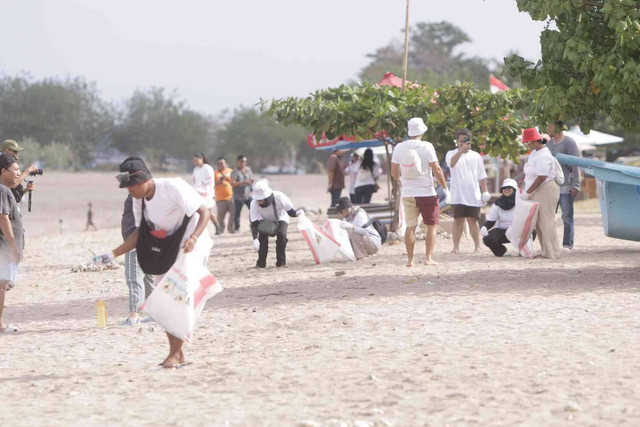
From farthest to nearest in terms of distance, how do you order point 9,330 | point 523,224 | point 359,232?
point 359,232
point 523,224
point 9,330

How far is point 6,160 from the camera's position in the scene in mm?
9312

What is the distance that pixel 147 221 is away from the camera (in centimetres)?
713

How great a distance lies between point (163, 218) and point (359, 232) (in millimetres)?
7430

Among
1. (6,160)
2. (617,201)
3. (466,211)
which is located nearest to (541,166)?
(617,201)

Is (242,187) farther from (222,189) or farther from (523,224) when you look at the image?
(523,224)

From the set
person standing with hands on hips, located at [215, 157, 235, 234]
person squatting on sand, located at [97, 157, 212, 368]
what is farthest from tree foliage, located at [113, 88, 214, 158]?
person squatting on sand, located at [97, 157, 212, 368]

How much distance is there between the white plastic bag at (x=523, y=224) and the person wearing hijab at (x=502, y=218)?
1.02ft

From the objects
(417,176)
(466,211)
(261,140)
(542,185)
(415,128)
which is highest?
(261,140)

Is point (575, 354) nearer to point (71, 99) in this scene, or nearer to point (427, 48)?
point (71, 99)

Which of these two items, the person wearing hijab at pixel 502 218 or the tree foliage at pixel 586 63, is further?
the person wearing hijab at pixel 502 218

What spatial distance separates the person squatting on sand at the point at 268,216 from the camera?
13.9 meters

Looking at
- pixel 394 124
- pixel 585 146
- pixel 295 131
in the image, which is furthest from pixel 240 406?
pixel 295 131

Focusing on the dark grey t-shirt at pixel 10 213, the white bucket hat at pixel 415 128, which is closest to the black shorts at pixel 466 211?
the white bucket hat at pixel 415 128

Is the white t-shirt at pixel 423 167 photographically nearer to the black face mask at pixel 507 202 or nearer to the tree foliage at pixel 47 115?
the black face mask at pixel 507 202
